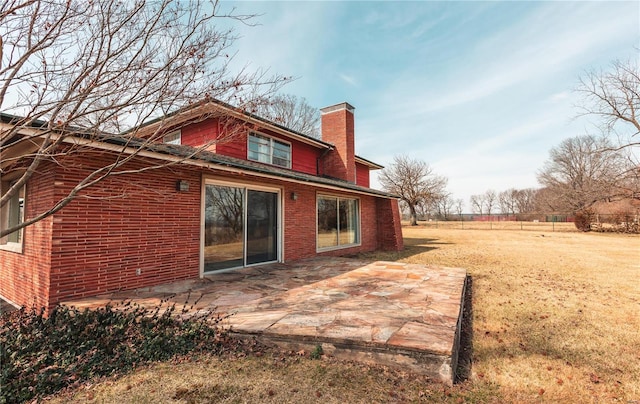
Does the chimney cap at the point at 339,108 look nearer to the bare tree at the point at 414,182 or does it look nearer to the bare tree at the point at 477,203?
the bare tree at the point at 414,182

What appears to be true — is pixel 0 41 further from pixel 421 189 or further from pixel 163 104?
pixel 421 189

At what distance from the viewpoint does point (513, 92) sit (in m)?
10.1

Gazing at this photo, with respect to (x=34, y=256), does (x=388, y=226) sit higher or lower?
higher

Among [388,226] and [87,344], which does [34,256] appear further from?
[388,226]

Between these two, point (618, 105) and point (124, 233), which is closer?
point (124, 233)

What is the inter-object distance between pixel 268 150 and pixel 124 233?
5804 mm

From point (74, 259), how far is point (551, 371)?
6431 mm

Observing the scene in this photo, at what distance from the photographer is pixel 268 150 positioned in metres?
9.95

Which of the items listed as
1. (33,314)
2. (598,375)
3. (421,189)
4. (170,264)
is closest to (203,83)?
(170,264)

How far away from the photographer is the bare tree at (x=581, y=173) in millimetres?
19945

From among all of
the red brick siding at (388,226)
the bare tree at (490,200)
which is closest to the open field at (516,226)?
the red brick siding at (388,226)

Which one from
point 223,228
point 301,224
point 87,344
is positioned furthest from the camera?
point 301,224

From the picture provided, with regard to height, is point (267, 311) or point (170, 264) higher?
point (170, 264)

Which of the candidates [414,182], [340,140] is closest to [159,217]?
[340,140]
